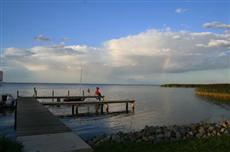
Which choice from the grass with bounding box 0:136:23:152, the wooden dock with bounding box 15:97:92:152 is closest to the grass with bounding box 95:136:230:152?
the wooden dock with bounding box 15:97:92:152

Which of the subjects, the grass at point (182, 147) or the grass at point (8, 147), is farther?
the grass at point (182, 147)

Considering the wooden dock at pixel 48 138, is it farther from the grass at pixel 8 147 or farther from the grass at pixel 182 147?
the grass at pixel 182 147

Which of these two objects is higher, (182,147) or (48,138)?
(48,138)

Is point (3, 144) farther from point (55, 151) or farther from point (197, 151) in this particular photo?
point (197, 151)

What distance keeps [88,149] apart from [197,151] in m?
3.38

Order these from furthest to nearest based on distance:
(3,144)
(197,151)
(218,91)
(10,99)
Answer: (218,91) < (10,99) < (197,151) < (3,144)

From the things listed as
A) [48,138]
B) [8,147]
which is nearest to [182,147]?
[48,138]

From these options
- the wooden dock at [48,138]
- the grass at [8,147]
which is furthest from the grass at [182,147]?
the grass at [8,147]

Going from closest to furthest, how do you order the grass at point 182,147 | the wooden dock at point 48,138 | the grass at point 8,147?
1. the grass at point 8,147
2. the wooden dock at point 48,138
3. the grass at point 182,147

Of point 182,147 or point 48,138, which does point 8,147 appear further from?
point 182,147

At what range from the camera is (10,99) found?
2748cm

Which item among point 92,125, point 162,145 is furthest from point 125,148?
point 92,125

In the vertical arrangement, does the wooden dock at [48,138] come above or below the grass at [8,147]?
below

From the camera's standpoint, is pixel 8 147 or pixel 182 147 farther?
pixel 182 147
